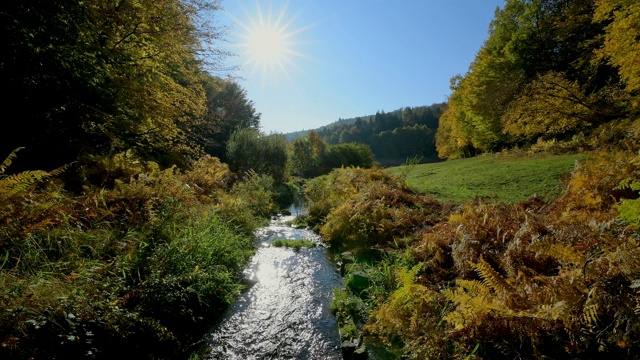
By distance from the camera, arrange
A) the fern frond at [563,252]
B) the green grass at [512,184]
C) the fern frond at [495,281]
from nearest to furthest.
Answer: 1. the fern frond at [563,252]
2. the fern frond at [495,281]
3. the green grass at [512,184]

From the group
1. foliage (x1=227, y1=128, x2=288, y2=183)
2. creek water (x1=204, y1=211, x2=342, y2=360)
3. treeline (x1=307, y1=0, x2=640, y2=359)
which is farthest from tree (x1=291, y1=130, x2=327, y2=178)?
creek water (x1=204, y1=211, x2=342, y2=360)

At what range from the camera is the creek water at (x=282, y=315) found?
14.0 ft

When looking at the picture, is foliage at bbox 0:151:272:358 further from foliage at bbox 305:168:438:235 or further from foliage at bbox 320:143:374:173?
foliage at bbox 320:143:374:173

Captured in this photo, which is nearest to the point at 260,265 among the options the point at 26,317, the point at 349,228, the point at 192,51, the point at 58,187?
the point at 349,228

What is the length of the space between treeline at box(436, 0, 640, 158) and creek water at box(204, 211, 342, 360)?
1209 centimetres

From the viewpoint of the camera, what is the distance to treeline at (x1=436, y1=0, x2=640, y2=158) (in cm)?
1042

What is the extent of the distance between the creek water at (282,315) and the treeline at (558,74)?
1209cm

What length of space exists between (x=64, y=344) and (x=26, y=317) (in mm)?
441

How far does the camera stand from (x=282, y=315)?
17.2ft

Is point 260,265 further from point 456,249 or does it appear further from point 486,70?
point 486,70

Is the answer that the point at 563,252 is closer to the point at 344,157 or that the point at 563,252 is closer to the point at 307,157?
the point at 307,157

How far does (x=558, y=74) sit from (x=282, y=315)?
52.5 feet

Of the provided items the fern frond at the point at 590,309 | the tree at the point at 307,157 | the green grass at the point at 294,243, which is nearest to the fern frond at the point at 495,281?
the fern frond at the point at 590,309

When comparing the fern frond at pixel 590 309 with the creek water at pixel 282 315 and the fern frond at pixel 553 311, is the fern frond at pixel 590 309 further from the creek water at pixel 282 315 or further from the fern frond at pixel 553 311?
the creek water at pixel 282 315
